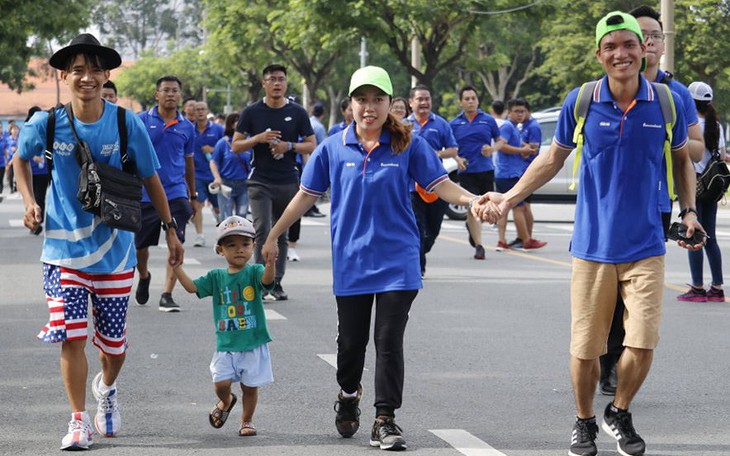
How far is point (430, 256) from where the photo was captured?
649 inches

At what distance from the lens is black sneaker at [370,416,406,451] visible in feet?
20.1

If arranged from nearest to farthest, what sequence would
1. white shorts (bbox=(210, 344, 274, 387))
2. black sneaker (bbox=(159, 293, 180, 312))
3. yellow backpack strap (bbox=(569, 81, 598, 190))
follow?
yellow backpack strap (bbox=(569, 81, 598, 190)) → white shorts (bbox=(210, 344, 274, 387)) → black sneaker (bbox=(159, 293, 180, 312))

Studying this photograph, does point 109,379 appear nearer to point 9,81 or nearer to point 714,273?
point 714,273

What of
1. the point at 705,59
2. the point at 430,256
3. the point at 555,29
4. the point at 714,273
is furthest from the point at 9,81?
the point at 714,273

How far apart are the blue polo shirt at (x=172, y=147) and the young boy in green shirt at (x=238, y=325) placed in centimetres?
471

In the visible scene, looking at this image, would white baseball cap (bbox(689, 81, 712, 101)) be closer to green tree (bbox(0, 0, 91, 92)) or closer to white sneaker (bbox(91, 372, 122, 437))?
white sneaker (bbox(91, 372, 122, 437))

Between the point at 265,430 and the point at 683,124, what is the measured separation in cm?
240

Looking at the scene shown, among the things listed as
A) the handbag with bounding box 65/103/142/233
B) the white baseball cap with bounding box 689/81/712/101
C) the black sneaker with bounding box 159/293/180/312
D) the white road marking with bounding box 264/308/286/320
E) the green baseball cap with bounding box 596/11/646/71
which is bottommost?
the white road marking with bounding box 264/308/286/320

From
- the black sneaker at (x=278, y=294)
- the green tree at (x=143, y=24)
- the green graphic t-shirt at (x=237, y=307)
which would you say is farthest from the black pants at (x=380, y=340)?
the green tree at (x=143, y=24)

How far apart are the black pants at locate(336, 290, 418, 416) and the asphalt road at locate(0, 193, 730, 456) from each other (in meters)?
0.26

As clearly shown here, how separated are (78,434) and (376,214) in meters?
1.64

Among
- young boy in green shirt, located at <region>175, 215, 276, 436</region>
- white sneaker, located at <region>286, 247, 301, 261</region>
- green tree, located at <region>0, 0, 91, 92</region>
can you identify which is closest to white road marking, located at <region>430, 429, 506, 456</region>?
young boy in green shirt, located at <region>175, 215, 276, 436</region>

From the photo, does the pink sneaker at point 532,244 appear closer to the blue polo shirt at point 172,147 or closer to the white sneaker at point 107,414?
the blue polo shirt at point 172,147

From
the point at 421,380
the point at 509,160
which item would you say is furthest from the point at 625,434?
the point at 509,160
